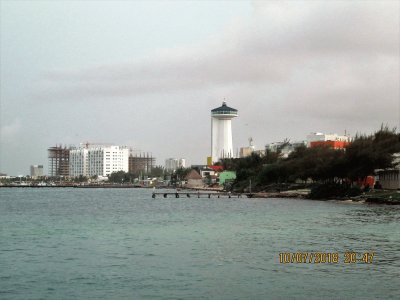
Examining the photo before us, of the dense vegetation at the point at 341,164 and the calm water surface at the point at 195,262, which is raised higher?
the dense vegetation at the point at 341,164

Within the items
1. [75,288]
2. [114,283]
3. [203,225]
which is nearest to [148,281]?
[114,283]

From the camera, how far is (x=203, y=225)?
49.8 m

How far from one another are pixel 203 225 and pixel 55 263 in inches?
860

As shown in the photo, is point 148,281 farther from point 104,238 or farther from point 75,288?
point 104,238
